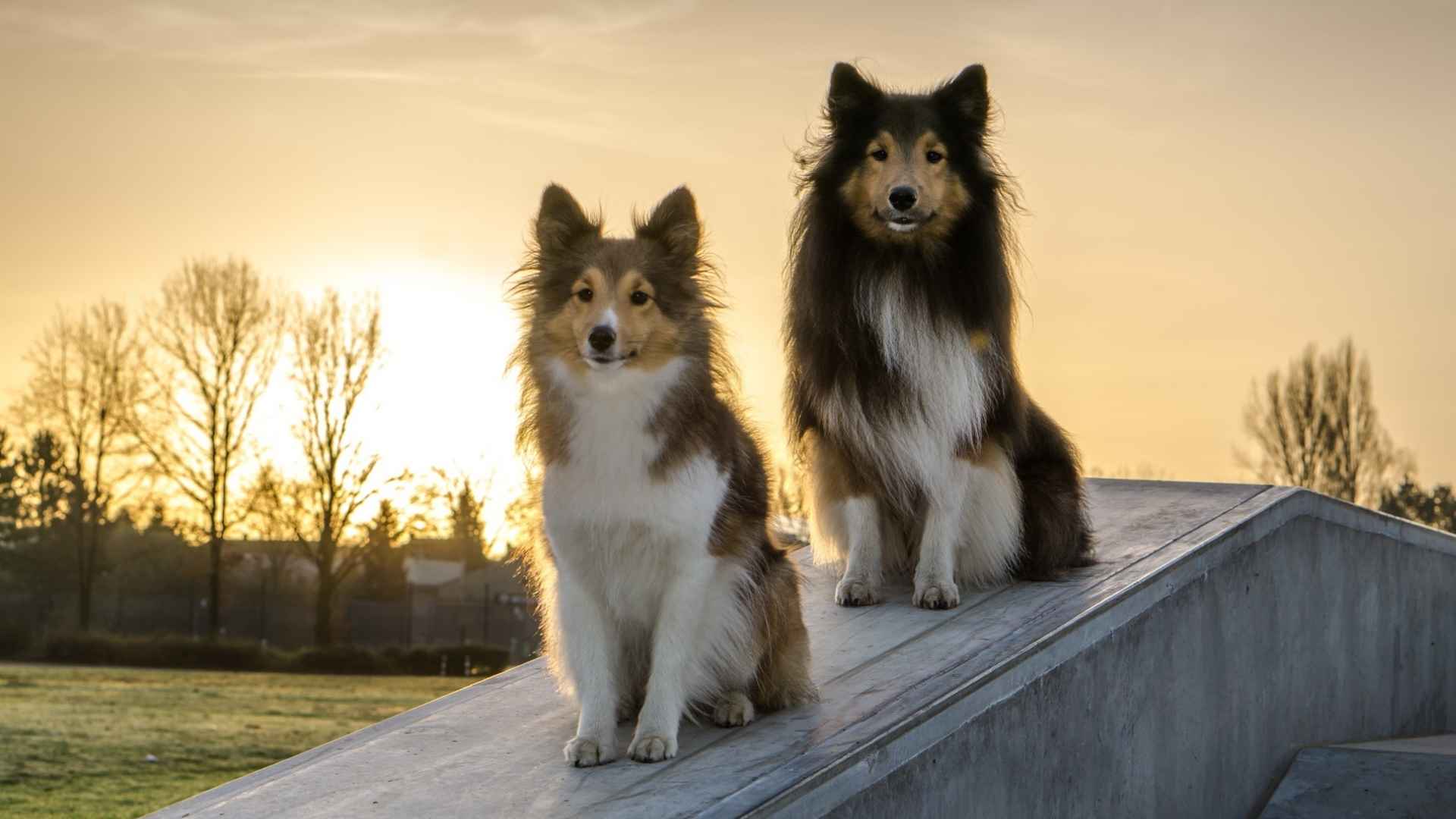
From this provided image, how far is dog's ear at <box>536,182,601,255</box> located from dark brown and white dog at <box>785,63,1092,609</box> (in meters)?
1.54

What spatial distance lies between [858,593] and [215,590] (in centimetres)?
2572

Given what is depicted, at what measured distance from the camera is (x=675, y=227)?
3.61m

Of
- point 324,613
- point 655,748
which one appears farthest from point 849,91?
point 324,613

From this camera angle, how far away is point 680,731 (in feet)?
12.7

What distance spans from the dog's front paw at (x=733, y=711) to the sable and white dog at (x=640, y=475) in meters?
0.08

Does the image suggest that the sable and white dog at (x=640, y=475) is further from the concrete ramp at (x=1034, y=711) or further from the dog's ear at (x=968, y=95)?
the dog's ear at (x=968, y=95)

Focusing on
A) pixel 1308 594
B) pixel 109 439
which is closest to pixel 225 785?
pixel 1308 594

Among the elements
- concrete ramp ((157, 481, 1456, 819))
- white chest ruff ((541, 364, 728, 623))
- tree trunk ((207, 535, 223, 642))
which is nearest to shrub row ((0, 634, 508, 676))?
tree trunk ((207, 535, 223, 642))

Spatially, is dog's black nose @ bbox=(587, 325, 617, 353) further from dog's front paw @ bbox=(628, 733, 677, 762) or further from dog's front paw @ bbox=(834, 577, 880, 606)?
dog's front paw @ bbox=(834, 577, 880, 606)

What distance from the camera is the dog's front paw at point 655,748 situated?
3578 mm

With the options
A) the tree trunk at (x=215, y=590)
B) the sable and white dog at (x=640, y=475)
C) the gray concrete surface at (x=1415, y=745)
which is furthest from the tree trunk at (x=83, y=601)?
the sable and white dog at (x=640, y=475)

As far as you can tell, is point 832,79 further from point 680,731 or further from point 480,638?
point 480,638

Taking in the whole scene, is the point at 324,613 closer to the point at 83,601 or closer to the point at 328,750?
the point at 83,601

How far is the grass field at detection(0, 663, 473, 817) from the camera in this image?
11242 millimetres
